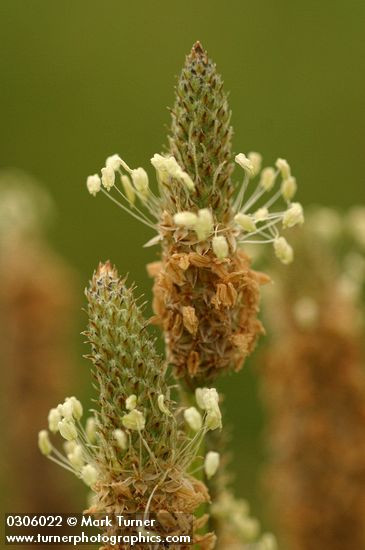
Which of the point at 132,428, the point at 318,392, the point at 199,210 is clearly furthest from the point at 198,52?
the point at 318,392

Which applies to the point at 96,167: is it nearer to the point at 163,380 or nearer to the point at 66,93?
the point at 66,93

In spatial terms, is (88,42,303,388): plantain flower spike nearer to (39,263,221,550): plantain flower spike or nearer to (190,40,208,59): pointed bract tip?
(190,40,208,59): pointed bract tip

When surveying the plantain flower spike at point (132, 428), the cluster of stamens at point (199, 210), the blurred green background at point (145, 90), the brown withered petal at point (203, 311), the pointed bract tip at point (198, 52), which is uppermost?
the blurred green background at point (145, 90)

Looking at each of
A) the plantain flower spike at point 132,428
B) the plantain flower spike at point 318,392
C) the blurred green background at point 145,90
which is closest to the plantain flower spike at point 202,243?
the plantain flower spike at point 132,428

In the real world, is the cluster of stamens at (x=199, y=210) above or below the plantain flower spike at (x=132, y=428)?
above

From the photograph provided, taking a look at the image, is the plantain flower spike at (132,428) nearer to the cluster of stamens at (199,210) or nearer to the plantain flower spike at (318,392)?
the cluster of stamens at (199,210)

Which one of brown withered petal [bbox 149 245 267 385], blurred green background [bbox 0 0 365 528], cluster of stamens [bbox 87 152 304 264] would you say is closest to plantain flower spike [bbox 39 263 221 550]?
brown withered petal [bbox 149 245 267 385]
